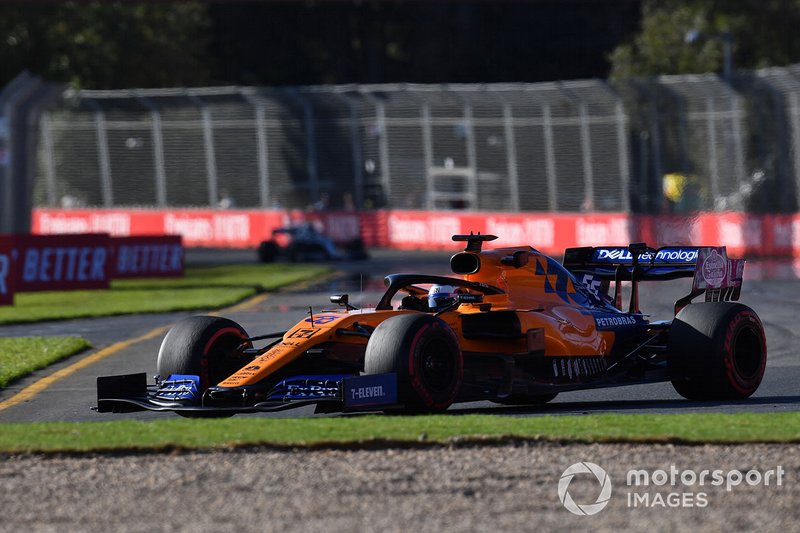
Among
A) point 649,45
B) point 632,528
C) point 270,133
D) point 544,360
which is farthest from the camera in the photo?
point 649,45

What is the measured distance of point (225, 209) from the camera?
46.6 metres

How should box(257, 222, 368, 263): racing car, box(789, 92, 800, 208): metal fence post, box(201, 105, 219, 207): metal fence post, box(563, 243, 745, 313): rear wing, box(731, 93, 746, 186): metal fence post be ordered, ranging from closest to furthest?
1. box(563, 243, 745, 313): rear wing
2. box(789, 92, 800, 208): metal fence post
3. box(731, 93, 746, 186): metal fence post
4. box(257, 222, 368, 263): racing car
5. box(201, 105, 219, 207): metal fence post

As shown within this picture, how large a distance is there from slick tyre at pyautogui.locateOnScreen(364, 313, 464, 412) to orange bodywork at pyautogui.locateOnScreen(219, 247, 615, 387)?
59 cm

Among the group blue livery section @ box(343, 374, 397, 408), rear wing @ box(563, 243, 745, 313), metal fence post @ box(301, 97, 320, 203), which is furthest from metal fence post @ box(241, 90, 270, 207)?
blue livery section @ box(343, 374, 397, 408)

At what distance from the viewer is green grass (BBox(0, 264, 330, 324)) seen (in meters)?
21.8

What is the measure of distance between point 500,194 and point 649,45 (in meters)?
15.4

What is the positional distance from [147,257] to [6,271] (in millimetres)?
7387

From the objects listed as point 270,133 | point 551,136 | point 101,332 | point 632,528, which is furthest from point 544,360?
point 270,133

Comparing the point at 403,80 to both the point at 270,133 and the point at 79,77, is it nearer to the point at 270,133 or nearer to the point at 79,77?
the point at 79,77

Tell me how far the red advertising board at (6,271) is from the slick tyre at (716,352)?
44.8 ft

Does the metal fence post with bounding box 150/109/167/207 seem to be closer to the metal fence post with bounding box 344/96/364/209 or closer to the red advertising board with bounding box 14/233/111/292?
the metal fence post with bounding box 344/96/364/209

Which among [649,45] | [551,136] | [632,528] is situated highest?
[649,45]

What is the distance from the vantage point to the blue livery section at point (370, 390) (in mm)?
9680

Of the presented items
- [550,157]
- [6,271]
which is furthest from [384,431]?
[550,157]
